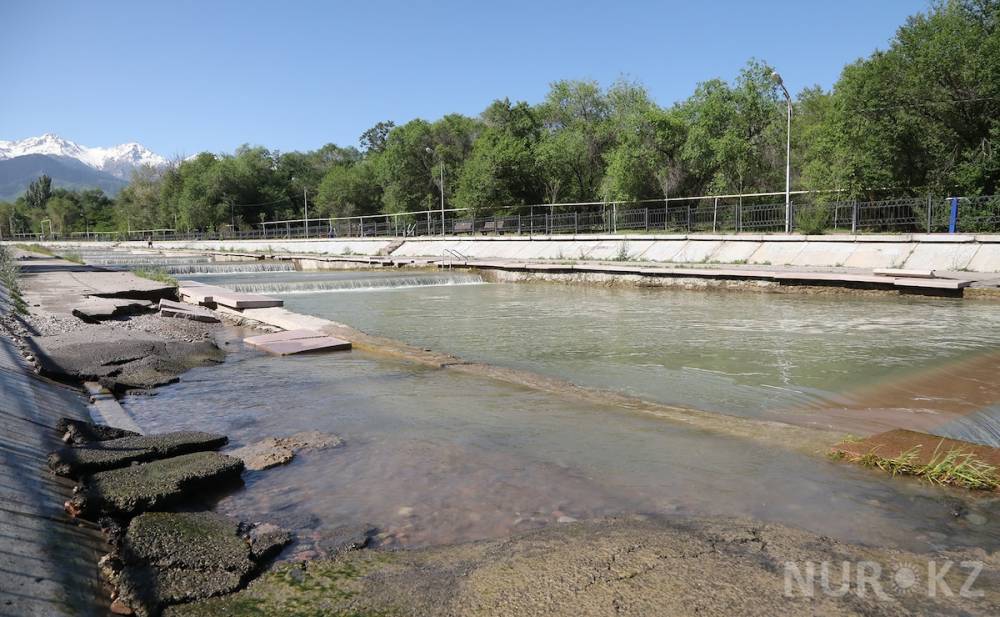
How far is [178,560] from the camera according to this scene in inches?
130

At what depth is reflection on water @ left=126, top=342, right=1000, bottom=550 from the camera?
3967 mm

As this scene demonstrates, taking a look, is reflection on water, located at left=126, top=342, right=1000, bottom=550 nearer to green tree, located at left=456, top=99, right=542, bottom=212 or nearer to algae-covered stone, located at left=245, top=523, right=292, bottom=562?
algae-covered stone, located at left=245, top=523, right=292, bottom=562

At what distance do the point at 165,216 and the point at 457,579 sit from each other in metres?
106

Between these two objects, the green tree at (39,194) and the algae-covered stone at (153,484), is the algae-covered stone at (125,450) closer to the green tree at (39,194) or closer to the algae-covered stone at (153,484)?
the algae-covered stone at (153,484)

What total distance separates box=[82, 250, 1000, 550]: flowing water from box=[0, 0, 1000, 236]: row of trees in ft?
45.2

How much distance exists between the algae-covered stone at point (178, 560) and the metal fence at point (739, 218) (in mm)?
23074

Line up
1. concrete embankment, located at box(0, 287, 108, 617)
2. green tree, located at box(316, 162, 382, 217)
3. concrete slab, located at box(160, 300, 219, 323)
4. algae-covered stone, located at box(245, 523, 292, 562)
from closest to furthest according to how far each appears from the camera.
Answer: concrete embankment, located at box(0, 287, 108, 617) → algae-covered stone, located at box(245, 523, 292, 562) → concrete slab, located at box(160, 300, 219, 323) → green tree, located at box(316, 162, 382, 217)

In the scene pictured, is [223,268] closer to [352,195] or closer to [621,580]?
[352,195]

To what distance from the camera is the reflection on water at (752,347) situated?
7.35 meters

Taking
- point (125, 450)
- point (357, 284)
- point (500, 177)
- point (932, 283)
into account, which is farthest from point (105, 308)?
point (500, 177)

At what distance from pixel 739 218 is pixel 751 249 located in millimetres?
3454

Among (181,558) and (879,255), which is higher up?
(879,255)

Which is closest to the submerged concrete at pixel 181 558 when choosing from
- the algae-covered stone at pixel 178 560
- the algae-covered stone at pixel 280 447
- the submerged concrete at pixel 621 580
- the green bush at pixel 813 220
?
the algae-covered stone at pixel 178 560

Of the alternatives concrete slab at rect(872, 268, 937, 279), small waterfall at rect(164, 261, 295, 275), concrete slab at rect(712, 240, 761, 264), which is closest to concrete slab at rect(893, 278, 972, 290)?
concrete slab at rect(872, 268, 937, 279)
